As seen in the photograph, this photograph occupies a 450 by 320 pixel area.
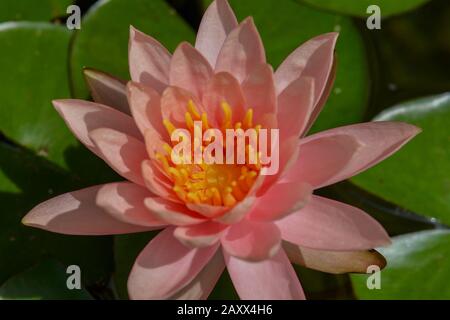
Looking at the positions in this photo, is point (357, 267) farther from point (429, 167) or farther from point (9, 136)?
point (9, 136)

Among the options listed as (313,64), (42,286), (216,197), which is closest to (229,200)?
(216,197)

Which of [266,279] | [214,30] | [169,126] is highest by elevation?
[214,30]

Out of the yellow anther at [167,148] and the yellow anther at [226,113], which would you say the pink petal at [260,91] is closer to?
the yellow anther at [226,113]

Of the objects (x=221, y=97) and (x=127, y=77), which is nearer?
(x=221, y=97)

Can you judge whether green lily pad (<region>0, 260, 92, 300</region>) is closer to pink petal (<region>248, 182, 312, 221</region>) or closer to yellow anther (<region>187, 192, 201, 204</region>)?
yellow anther (<region>187, 192, 201, 204</region>)

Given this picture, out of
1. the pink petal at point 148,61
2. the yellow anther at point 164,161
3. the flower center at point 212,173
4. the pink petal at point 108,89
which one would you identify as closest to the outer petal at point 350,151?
the flower center at point 212,173

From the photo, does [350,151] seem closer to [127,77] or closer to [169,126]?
[169,126]
